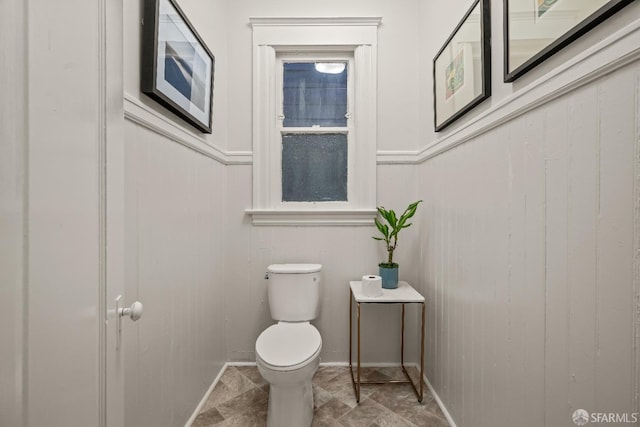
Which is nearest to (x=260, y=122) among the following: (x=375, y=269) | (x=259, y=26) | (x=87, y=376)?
(x=259, y=26)

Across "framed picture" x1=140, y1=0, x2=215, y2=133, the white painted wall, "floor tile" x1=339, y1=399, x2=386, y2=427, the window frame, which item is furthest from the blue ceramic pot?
the white painted wall

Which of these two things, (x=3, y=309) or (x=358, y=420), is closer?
(x=3, y=309)

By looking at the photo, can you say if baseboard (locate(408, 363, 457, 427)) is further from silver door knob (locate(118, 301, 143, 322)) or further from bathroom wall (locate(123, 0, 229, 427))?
silver door knob (locate(118, 301, 143, 322))

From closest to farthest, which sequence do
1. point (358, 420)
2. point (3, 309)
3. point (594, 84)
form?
point (3, 309), point (594, 84), point (358, 420)

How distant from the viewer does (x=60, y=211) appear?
20.6 inches

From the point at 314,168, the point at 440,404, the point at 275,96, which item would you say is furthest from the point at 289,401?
the point at 275,96

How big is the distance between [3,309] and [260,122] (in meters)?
1.81

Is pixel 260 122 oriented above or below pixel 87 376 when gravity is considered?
above

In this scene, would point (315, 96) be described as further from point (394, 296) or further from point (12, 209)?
point (12, 209)

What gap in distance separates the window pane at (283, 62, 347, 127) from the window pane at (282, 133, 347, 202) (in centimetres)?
12

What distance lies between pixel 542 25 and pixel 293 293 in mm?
1676

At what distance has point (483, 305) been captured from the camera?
1.19 metres

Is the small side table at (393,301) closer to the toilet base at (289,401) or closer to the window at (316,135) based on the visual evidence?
the toilet base at (289,401)

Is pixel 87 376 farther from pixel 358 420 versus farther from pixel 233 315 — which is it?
pixel 233 315
